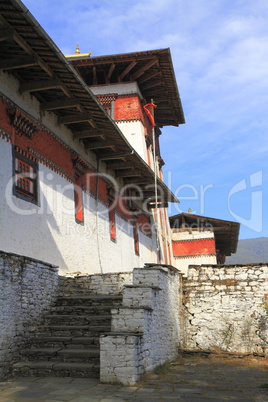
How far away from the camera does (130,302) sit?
25.9 ft

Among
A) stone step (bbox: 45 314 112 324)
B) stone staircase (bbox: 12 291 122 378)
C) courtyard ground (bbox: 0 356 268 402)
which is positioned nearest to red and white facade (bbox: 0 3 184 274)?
stone step (bbox: 45 314 112 324)

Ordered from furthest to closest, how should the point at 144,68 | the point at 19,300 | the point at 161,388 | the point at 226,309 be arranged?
1. the point at 144,68
2. the point at 226,309
3. the point at 19,300
4. the point at 161,388

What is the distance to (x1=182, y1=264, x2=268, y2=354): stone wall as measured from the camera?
10126 mm

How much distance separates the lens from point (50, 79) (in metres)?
10.4

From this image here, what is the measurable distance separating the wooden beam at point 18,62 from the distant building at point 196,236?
19.3 metres

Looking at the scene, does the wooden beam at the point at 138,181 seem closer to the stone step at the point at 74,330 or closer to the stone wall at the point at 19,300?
the stone wall at the point at 19,300

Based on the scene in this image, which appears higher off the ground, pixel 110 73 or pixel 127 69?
pixel 110 73

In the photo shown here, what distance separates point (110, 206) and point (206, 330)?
7.33 metres

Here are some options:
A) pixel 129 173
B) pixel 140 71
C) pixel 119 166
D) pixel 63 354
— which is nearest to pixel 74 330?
pixel 63 354

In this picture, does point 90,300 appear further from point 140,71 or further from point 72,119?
point 140,71

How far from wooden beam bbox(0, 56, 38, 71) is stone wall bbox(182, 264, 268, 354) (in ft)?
21.0

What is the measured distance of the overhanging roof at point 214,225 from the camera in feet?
88.6

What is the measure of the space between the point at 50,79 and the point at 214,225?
19.1 m

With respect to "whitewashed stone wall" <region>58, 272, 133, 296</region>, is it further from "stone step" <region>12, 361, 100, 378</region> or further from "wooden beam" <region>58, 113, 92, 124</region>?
"wooden beam" <region>58, 113, 92, 124</region>
